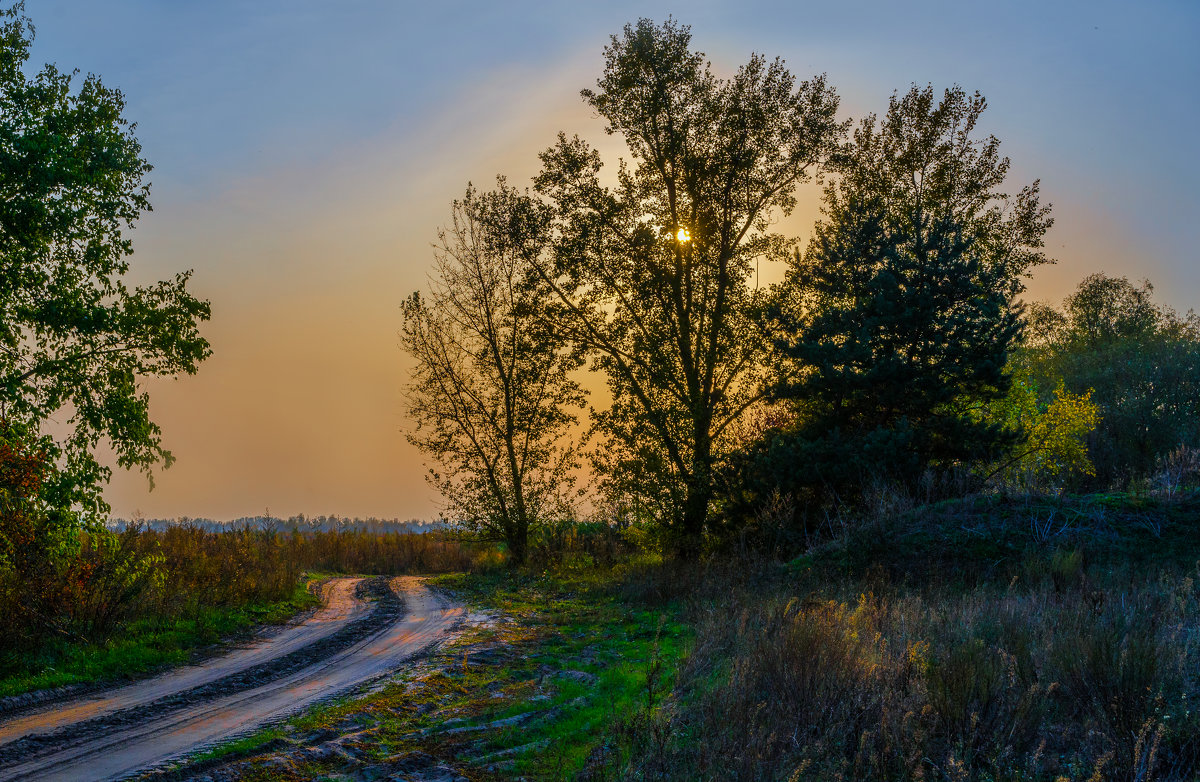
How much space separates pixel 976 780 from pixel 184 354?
55.7ft

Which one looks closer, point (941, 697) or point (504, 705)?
point (941, 697)

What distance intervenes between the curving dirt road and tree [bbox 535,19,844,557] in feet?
38.2

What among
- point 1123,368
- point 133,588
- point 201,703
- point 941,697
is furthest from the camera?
point 1123,368

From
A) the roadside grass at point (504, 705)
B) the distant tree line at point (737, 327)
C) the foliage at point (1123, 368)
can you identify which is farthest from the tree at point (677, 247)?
the foliage at point (1123, 368)

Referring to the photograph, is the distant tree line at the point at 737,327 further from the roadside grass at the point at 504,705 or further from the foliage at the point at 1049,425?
the roadside grass at the point at 504,705

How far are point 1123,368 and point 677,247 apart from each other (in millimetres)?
36655

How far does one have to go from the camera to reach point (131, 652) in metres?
12.2

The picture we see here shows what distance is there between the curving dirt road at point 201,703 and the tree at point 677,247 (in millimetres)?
11641

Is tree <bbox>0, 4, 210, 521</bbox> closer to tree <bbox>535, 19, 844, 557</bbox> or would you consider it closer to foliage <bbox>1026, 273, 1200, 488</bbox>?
tree <bbox>535, 19, 844, 557</bbox>

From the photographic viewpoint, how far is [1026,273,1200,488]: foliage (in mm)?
42344

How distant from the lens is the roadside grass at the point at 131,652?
1064 cm

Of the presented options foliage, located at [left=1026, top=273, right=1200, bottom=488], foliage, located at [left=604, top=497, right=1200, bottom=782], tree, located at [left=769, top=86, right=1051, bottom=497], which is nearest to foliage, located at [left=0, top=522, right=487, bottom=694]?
foliage, located at [left=604, top=497, right=1200, bottom=782]

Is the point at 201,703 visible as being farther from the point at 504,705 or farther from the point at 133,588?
the point at 133,588

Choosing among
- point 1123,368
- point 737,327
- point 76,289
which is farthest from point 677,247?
point 1123,368
